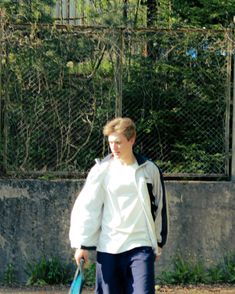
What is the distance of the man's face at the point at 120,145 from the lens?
4.52 metres

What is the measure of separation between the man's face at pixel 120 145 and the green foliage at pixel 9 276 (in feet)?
9.37

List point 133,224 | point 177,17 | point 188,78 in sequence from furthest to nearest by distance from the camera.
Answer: point 177,17
point 188,78
point 133,224

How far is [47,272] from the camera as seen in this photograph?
6871mm

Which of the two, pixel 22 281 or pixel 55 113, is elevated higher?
pixel 55 113

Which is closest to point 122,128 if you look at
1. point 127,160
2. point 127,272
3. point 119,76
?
point 127,160

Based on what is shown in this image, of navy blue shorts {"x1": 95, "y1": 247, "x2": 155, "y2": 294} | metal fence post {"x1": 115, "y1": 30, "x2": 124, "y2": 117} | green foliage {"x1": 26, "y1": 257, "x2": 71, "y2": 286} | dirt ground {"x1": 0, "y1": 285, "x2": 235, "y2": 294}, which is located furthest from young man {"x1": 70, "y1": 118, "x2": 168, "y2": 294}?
metal fence post {"x1": 115, "y1": 30, "x2": 124, "y2": 117}

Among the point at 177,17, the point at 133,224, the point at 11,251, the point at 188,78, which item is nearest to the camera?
the point at 133,224

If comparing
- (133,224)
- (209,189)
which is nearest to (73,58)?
(209,189)

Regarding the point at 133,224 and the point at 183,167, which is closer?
the point at 133,224

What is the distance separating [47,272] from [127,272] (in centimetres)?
254

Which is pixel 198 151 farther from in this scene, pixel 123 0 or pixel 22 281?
pixel 123 0

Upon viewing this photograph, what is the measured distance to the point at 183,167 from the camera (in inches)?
289

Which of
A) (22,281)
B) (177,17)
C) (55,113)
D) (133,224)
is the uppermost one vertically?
(177,17)

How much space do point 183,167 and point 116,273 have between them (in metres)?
2.99
